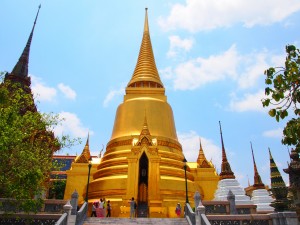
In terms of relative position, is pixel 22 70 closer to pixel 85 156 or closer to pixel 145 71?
pixel 85 156

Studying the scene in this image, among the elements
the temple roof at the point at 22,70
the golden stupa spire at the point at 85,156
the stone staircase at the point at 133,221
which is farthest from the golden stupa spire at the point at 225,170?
the temple roof at the point at 22,70

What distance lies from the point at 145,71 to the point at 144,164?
1207 cm

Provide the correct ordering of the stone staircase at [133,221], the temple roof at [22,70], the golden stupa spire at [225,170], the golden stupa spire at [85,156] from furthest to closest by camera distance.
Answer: the temple roof at [22,70] < the golden stupa spire at [85,156] < the golden stupa spire at [225,170] < the stone staircase at [133,221]

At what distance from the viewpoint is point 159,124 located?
80.6ft

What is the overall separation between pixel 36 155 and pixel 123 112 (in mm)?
15335

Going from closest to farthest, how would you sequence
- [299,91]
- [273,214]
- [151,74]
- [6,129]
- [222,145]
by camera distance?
[299,91], [6,129], [273,214], [222,145], [151,74]

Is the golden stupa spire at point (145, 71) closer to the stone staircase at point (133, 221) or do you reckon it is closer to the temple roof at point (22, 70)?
the temple roof at point (22, 70)

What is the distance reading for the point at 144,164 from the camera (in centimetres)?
2014

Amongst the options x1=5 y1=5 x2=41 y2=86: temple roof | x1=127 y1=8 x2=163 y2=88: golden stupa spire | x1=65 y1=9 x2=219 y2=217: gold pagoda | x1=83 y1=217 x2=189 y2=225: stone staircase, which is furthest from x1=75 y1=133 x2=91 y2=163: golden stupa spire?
x1=83 y1=217 x2=189 y2=225: stone staircase

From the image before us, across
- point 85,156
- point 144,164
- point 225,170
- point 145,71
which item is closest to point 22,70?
point 85,156

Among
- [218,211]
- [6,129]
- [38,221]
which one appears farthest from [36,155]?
[218,211]

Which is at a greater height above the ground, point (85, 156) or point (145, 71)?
point (145, 71)

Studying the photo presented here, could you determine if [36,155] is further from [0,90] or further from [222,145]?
[222,145]

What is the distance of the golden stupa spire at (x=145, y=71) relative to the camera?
28.2 meters
